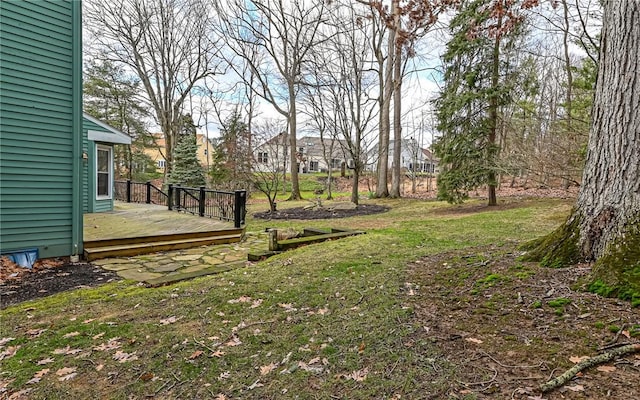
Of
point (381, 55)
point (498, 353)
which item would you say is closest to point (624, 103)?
point (498, 353)

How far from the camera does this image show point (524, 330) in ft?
7.52

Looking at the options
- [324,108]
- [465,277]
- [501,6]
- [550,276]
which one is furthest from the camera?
[324,108]

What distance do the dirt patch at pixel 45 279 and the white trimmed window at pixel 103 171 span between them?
19.6 ft

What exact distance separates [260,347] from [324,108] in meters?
12.9

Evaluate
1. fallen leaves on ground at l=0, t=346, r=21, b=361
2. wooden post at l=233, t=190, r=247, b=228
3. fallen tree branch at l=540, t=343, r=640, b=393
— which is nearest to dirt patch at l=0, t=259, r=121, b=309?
fallen leaves on ground at l=0, t=346, r=21, b=361

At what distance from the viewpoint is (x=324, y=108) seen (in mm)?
14453

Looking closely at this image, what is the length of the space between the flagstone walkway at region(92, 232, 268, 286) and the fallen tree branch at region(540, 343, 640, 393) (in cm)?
423

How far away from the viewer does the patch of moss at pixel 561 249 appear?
3.05m

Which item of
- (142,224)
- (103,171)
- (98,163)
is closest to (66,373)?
(142,224)

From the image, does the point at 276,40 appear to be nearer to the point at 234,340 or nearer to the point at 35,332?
the point at 35,332

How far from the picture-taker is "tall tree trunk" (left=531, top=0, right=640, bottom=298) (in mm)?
2598

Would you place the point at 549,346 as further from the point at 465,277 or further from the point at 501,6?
the point at 501,6

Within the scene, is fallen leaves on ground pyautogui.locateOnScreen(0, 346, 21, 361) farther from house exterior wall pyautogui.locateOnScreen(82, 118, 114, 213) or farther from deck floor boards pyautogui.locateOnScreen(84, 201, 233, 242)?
house exterior wall pyautogui.locateOnScreen(82, 118, 114, 213)

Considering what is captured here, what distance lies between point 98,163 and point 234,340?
35.2ft
